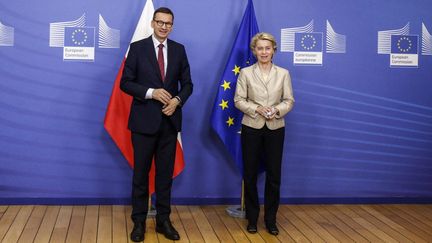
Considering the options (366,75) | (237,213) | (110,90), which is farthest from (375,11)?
(110,90)

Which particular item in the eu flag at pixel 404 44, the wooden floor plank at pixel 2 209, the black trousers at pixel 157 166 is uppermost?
the eu flag at pixel 404 44

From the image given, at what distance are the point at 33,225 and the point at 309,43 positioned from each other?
280 centimetres

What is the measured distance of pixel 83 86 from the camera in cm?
425

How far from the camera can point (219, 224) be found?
3873 millimetres

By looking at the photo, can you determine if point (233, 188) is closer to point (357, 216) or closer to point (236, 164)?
point (236, 164)

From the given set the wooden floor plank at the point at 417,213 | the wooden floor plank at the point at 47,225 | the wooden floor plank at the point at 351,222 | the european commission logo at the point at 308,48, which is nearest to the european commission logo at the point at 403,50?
the european commission logo at the point at 308,48

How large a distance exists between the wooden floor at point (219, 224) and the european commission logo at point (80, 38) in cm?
133

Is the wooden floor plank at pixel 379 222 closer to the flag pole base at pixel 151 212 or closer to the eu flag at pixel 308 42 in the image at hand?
the eu flag at pixel 308 42

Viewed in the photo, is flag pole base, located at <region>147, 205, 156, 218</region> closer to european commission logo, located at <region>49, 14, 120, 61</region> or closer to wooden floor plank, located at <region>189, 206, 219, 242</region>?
wooden floor plank, located at <region>189, 206, 219, 242</region>

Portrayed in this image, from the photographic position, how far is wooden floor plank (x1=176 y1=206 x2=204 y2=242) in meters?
3.52

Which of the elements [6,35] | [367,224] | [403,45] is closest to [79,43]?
[6,35]

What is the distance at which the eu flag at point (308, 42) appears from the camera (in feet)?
14.6

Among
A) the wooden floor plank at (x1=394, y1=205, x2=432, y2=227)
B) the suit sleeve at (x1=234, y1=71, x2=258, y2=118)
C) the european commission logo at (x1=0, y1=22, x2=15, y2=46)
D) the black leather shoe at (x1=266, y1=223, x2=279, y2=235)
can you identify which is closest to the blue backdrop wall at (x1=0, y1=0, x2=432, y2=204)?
the european commission logo at (x1=0, y1=22, x2=15, y2=46)

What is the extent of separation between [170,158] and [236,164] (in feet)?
2.84
